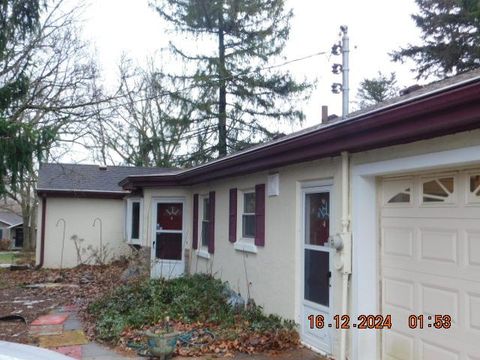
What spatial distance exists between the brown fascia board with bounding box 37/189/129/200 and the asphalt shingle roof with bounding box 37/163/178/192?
0.13 meters

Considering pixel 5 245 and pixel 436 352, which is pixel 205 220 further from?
pixel 5 245

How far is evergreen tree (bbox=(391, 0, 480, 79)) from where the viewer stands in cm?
1964

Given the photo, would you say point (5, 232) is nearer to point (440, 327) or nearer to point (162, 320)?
point (162, 320)

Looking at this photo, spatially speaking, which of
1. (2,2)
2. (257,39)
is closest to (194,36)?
(257,39)

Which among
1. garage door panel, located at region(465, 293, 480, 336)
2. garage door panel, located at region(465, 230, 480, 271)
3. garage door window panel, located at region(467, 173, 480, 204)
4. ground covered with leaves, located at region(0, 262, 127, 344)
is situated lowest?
ground covered with leaves, located at region(0, 262, 127, 344)

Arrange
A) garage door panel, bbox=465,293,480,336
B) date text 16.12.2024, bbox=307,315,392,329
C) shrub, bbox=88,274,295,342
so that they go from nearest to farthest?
garage door panel, bbox=465,293,480,336 < date text 16.12.2024, bbox=307,315,392,329 < shrub, bbox=88,274,295,342

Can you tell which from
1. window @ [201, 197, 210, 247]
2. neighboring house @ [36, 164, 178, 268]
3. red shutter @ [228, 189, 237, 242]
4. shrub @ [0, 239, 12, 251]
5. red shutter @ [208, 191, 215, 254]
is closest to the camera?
red shutter @ [228, 189, 237, 242]

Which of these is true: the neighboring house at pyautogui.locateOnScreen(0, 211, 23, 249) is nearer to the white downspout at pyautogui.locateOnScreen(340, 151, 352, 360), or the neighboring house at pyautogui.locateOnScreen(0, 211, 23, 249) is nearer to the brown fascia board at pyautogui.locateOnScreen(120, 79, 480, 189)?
the brown fascia board at pyautogui.locateOnScreen(120, 79, 480, 189)

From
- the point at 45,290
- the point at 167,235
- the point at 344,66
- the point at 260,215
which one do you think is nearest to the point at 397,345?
the point at 260,215

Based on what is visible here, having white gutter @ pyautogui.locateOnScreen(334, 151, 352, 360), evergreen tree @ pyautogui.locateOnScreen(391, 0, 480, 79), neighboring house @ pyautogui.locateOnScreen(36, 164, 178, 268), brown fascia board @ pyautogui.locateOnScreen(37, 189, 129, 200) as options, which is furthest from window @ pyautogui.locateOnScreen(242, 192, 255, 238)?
evergreen tree @ pyautogui.locateOnScreen(391, 0, 480, 79)

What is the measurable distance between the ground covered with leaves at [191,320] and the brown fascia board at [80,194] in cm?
781

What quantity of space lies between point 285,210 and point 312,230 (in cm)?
72

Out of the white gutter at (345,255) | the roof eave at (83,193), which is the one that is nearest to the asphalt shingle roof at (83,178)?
the roof eave at (83,193)

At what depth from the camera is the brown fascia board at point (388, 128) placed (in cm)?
367
